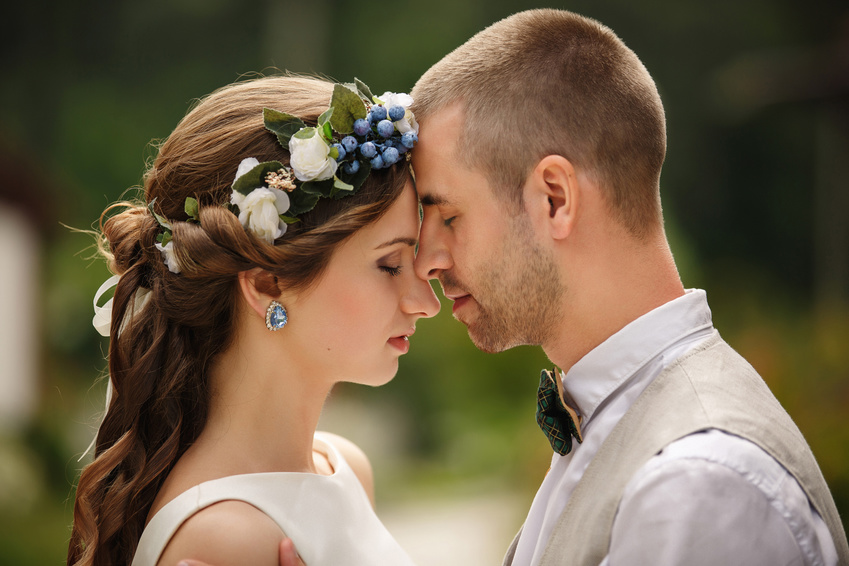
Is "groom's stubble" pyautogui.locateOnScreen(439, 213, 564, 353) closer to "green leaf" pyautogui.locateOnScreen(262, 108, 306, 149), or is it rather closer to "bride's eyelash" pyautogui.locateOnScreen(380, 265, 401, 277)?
"bride's eyelash" pyautogui.locateOnScreen(380, 265, 401, 277)

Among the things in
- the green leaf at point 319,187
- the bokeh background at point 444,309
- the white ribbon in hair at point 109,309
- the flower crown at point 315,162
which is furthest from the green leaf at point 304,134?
the bokeh background at point 444,309

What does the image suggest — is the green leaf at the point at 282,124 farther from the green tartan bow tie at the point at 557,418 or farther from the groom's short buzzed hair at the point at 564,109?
the green tartan bow tie at the point at 557,418

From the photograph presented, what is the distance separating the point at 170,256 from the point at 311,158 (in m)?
0.49

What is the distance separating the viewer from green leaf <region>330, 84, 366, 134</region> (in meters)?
2.10

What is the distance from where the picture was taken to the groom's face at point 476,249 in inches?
82.6

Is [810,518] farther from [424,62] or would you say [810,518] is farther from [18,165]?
[424,62]

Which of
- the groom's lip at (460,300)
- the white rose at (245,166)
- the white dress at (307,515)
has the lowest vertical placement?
the white dress at (307,515)

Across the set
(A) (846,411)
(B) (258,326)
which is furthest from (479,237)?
→ (A) (846,411)

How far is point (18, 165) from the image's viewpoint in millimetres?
9094

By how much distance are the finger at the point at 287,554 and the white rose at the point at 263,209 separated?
788 mm

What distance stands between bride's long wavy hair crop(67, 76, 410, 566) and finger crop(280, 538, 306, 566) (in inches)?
17.3

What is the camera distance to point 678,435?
1598 mm

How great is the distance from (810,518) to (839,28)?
38.5 ft

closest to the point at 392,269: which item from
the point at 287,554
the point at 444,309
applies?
the point at 287,554
